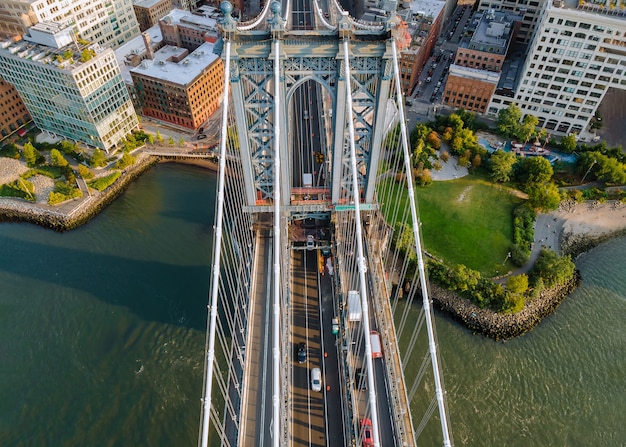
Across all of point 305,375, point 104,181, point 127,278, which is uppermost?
point 305,375

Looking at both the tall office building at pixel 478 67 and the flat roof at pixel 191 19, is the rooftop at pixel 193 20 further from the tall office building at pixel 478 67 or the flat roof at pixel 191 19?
the tall office building at pixel 478 67

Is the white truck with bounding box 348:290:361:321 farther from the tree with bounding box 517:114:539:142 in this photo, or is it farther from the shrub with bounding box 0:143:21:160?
the shrub with bounding box 0:143:21:160

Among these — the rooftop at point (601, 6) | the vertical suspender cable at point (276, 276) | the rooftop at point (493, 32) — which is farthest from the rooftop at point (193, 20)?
the rooftop at point (601, 6)

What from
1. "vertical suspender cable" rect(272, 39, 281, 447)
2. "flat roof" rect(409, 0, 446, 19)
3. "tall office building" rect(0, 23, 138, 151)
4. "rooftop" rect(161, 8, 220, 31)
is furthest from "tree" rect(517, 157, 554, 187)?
"tall office building" rect(0, 23, 138, 151)

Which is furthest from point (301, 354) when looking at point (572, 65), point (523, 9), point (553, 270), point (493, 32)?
point (523, 9)

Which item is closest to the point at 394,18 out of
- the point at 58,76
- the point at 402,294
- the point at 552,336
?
the point at 402,294

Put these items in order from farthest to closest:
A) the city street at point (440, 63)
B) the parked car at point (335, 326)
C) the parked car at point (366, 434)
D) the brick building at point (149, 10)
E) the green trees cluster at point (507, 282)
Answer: the brick building at point (149, 10), the city street at point (440, 63), the green trees cluster at point (507, 282), the parked car at point (335, 326), the parked car at point (366, 434)

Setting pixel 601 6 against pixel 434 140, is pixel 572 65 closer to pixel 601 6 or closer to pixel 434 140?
pixel 601 6
